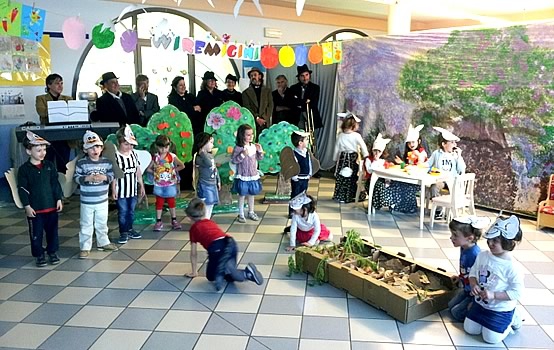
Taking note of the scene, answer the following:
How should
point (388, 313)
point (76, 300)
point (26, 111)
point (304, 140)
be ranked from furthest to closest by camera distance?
point (26, 111)
point (304, 140)
point (76, 300)
point (388, 313)

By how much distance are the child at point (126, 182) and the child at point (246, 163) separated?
100 cm

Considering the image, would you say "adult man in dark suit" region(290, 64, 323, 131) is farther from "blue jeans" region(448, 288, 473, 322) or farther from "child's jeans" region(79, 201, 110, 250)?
"blue jeans" region(448, 288, 473, 322)

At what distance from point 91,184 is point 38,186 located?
41 centimetres

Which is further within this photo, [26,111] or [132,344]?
[26,111]

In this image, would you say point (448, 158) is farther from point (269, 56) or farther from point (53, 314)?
point (53, 314)

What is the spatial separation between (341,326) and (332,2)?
6589 mm

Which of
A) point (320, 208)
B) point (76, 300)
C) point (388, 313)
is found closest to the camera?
point (388, 313)

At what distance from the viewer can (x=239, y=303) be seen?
11.0 feet

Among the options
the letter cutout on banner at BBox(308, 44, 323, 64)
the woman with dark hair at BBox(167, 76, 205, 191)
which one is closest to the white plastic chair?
the letter cutout on banner at BBox(308, 44, 323, 64)

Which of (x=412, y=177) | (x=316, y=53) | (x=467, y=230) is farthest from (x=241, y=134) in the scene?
(x=467, y=230)

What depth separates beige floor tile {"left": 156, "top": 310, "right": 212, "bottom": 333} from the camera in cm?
300

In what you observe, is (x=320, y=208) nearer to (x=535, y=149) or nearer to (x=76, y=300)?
(x=535, y=149)

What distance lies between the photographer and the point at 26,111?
246 inches

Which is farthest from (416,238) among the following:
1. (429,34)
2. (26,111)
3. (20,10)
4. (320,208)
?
(26,111)
